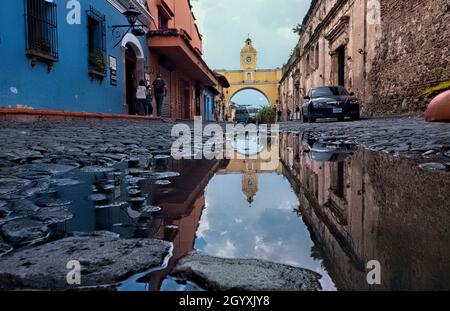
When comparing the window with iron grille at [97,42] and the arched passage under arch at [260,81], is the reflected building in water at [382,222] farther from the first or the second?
the arched passage under arch at [260,81]

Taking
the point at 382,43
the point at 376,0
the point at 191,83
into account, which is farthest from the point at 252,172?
the point at 191,83

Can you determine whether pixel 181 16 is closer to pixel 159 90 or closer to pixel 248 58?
pixel 159 90

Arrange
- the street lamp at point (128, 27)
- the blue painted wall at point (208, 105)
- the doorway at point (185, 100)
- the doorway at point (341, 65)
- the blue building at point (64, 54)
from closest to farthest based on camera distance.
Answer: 1. the blue building at point (64, 54)
2. the street lamp at point (128, 27)
3. the doorway at point (341, 65)
4. the doorway at point (185, 100)
5. the blue painted wall at point (208, 105)

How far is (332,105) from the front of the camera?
482 inches

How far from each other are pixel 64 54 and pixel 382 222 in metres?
8.57

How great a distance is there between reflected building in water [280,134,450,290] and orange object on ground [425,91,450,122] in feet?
9.73

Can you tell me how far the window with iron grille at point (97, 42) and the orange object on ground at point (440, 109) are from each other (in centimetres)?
777

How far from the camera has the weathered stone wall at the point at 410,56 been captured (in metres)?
8.65

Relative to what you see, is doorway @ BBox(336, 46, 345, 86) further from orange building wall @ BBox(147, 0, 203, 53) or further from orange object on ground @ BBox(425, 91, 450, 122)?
orange object on ground @ BBox(425, 91, 450, 122)

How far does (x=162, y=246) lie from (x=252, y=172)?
69.3 inches

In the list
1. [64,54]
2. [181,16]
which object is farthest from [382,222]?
[181,16]

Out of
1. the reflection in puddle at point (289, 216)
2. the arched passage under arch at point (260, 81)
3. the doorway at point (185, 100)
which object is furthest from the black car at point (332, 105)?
the arched passage under arch at point (260, 81)

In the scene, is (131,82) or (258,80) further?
(258,80)
